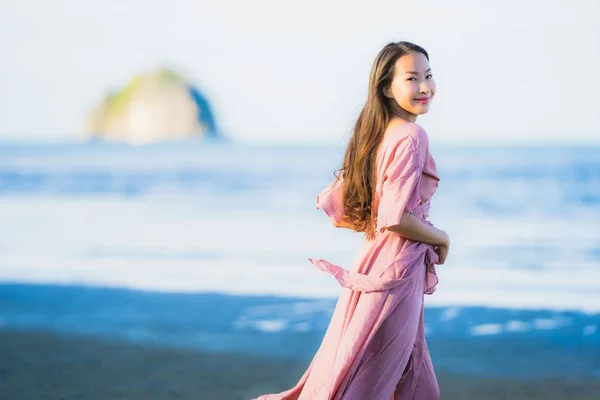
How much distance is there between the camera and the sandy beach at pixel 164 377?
600 cm

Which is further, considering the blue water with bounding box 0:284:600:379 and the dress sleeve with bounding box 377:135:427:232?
the blue water with bounding box 0:284:600:379

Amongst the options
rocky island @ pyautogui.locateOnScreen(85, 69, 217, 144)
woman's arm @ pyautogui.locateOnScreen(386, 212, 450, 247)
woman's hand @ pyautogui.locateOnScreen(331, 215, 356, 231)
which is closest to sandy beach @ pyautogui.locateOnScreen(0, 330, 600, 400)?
woman's hand @ pyautogui.locateOnScreen(331, 215, 356, 231)

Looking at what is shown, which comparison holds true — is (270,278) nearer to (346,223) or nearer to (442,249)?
(346,223)

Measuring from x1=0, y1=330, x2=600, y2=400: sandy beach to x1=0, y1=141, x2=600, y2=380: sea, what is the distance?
0.29 meters

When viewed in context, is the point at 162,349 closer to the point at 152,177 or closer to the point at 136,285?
the point at 136,285

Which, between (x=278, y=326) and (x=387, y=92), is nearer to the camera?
(x=387, y=92)

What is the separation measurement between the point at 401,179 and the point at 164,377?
3.39 meters

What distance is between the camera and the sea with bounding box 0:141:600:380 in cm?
773

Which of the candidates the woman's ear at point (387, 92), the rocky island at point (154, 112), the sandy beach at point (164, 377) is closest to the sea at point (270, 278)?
the sandy beach at point (164, 377)

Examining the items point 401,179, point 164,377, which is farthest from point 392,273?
point 164,377

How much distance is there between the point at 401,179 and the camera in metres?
3.47

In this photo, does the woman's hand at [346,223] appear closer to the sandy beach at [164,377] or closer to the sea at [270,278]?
the sandy beach at [164,377]

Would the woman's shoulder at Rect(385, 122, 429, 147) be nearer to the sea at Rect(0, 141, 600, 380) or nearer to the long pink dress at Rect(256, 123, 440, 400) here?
the long pink dress at Rect(256, 123, 440, 400)

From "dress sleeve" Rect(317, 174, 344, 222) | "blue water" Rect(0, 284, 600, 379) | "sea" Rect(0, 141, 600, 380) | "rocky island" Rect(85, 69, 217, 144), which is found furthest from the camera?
"rocky island" Rect(85, 69, 217, 144)
